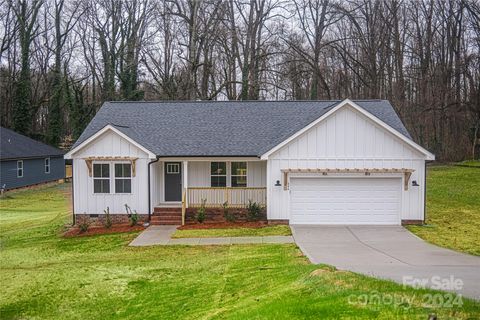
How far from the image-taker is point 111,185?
59.1 feet

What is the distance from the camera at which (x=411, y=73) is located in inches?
1555

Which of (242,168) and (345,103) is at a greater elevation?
(345,103)

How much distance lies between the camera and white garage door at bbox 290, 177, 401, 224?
55.8 ft

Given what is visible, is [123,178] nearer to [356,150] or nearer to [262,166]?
[262,166]

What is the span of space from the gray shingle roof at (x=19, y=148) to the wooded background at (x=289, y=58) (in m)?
6.36

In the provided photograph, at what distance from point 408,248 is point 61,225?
13.9 m

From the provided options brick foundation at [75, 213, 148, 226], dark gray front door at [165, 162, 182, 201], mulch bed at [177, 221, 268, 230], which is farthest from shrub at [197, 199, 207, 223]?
brick foundation at [75, 213, 148, 226]

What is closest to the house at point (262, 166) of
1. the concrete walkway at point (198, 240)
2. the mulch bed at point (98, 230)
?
the mulch bed at point (98, 230)

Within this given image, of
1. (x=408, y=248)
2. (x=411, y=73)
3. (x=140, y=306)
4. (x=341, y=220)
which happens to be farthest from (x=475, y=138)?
(x=140, y=306)

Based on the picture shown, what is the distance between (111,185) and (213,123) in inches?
221

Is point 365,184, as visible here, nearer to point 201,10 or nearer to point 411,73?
point 201,10

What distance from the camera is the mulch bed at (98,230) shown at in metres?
16.8

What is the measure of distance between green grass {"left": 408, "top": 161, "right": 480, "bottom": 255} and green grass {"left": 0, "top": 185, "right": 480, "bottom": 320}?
17.9 ft

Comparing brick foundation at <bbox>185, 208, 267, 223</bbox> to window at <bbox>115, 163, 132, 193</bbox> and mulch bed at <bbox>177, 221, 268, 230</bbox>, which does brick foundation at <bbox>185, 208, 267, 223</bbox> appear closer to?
mulch bed at <bbox>177, 221, 268, 230</bbox>
